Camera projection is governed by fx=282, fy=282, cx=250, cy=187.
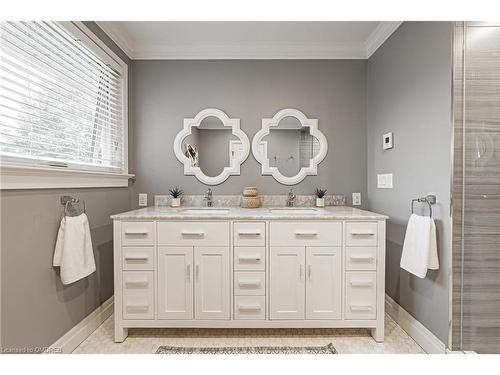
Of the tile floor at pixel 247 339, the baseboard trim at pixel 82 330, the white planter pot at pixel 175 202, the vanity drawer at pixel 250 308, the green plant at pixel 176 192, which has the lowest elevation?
the tile floor at pixel 247 339

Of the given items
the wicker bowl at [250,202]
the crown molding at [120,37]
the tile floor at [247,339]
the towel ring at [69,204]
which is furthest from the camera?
the wicker bowl at [250,202]

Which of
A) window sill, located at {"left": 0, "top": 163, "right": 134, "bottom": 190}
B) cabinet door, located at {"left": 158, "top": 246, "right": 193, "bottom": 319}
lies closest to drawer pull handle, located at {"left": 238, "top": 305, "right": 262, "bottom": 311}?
cabinet door, located at {"left": 158, "top": 246, "right": 193, "bottom": 319}

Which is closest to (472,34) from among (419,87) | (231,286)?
(419,87)

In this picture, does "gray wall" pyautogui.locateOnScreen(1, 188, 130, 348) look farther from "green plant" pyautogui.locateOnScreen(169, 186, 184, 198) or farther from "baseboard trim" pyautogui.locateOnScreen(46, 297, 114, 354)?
"green plant" pyautogui.locateOnScreen(169, 186, 184, 198)

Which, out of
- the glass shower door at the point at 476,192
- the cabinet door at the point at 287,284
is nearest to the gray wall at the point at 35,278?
the cabinet door at the point at 287,284

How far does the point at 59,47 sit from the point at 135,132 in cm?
107

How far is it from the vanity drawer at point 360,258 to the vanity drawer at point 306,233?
0.44 ft

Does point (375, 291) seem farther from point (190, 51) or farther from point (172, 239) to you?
point (190, 51)

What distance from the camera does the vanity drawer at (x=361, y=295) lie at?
6.55ft

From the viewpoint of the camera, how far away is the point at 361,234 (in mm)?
2000

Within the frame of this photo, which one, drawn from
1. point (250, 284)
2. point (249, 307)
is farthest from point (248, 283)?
point (249, 307)

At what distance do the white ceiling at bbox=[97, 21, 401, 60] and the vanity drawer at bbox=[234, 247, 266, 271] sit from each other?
1.84 metres

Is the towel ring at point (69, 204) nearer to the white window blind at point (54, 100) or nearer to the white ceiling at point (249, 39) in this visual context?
the white window blind at point (54, 100)

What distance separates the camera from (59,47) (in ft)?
5.79
